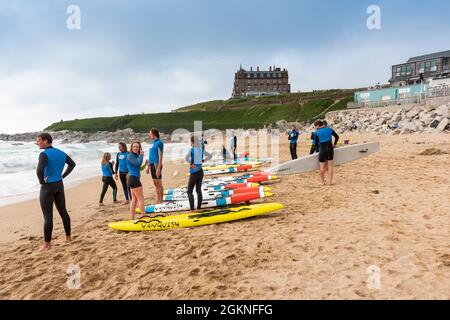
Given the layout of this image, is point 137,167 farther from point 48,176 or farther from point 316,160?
point 316,160

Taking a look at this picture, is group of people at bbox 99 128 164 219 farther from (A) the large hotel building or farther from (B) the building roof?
(A) the large hotel building

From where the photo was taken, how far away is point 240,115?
235 feet

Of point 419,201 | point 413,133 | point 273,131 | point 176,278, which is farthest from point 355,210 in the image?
point 273,131

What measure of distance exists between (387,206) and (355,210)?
26.8 inches

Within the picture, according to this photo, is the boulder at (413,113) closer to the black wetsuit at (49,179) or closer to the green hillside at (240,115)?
the black wetsuit at (49,179)

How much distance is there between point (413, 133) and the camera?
19.5 m

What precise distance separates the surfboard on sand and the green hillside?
4339 cm

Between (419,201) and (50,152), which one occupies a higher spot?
(50,152)

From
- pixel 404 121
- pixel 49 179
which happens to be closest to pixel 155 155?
pixel 49 179

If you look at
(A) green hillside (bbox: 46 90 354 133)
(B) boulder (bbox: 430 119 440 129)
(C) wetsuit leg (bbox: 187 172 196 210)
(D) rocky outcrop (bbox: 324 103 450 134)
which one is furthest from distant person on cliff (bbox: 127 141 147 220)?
(A) green hillside (bbox: 46 90 354 133)

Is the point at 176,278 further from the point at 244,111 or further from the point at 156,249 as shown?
the point at 244,111

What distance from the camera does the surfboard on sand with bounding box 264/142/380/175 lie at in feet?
36.2

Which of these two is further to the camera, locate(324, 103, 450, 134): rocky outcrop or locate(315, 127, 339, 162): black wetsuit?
locate(324, 103, 450, 134): rocky outcrop
